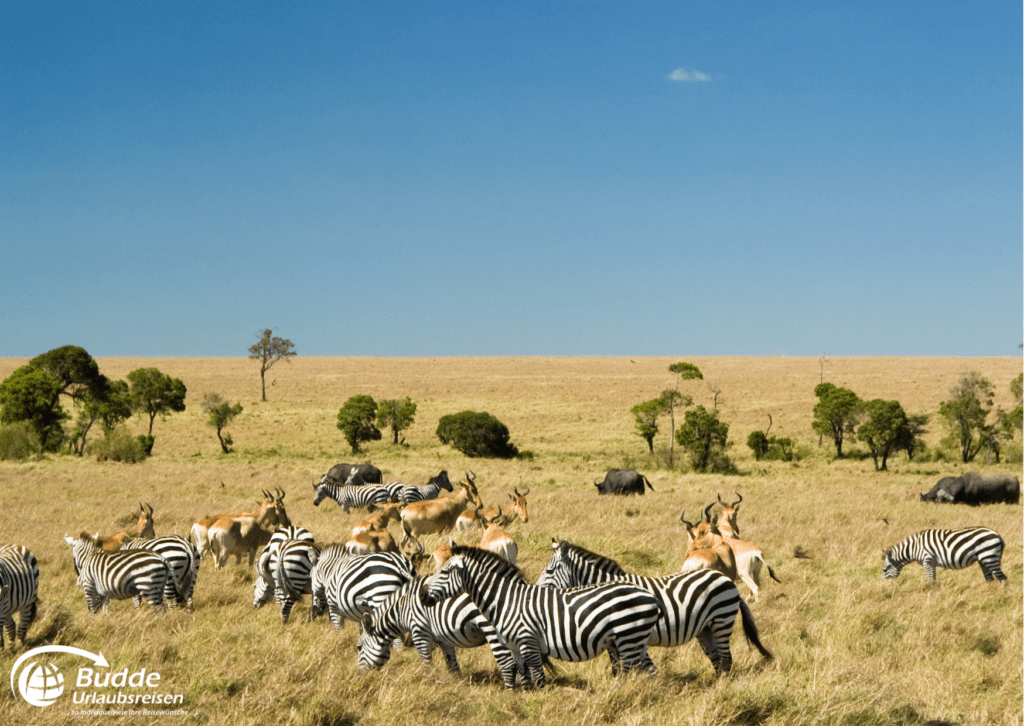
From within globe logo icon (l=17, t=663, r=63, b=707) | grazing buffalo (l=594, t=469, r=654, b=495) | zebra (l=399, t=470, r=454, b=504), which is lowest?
grazing buffalo (l=594, t=469, r=654, b=495)

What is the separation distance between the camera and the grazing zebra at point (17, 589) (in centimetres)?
920

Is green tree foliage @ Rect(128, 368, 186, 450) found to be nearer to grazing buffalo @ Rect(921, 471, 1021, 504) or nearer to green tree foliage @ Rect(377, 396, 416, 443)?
green tree foliage @ Rect(377, 396, 416, 443)

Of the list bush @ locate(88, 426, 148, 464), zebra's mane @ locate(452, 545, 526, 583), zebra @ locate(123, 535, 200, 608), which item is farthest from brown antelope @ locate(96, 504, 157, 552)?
bush @ locate(88, 426, 148, 464)

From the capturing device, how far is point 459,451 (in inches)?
1902

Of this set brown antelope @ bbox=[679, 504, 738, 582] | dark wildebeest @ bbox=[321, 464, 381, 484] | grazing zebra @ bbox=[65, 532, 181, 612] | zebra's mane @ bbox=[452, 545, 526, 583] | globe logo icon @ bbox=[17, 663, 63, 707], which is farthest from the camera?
dark wildebeest @ bbox=[321, 464, 381, 484]

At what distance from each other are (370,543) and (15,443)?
34.3 metres

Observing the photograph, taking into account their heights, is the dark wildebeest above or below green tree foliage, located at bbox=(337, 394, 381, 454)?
below

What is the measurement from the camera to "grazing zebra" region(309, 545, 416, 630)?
380 inches

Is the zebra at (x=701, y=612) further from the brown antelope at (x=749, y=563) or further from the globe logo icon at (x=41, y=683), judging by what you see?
the globe logo icon at (x=41, y=683)

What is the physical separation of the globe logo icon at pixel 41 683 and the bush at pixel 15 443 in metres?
35.3

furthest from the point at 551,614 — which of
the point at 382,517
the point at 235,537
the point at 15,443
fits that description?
the point at 15,443

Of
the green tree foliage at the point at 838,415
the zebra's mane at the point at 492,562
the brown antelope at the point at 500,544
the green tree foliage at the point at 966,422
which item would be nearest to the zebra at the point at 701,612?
the zebra's mane at the point at 492,562

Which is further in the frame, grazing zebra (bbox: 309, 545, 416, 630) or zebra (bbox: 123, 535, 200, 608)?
zebra (bbox: 123, 535, 200, 608)

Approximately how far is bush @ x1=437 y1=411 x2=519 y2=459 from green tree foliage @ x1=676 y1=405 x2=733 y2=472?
10551 millimetres
